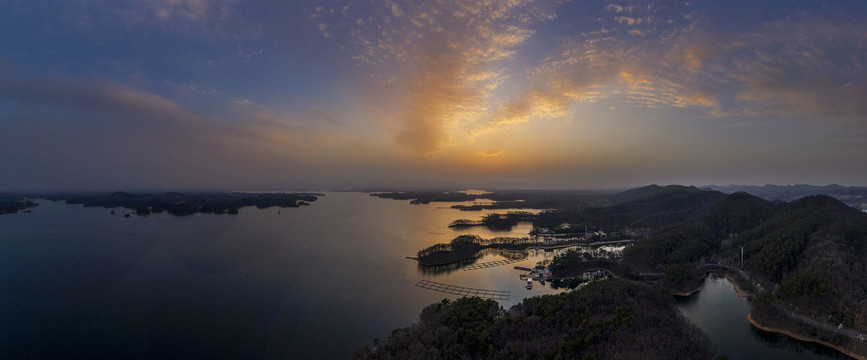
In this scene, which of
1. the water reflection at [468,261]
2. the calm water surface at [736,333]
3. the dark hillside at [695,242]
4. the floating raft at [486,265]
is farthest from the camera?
the floating raft at [486,265]

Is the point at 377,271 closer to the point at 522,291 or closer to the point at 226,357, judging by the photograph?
the point at 522,291

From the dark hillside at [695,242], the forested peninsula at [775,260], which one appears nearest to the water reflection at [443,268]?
the forested peninsula at [775,260]

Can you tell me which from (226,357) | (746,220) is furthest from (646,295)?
(746,220)

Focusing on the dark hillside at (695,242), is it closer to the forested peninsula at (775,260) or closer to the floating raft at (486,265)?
the forested peninsula at (775,260)

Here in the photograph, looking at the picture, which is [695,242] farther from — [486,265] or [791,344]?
[486,265]

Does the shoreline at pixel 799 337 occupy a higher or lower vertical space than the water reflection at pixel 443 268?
lower

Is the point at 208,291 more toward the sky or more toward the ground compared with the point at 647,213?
more toward the ground

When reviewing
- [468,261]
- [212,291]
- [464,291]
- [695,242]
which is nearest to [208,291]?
[212,291]
